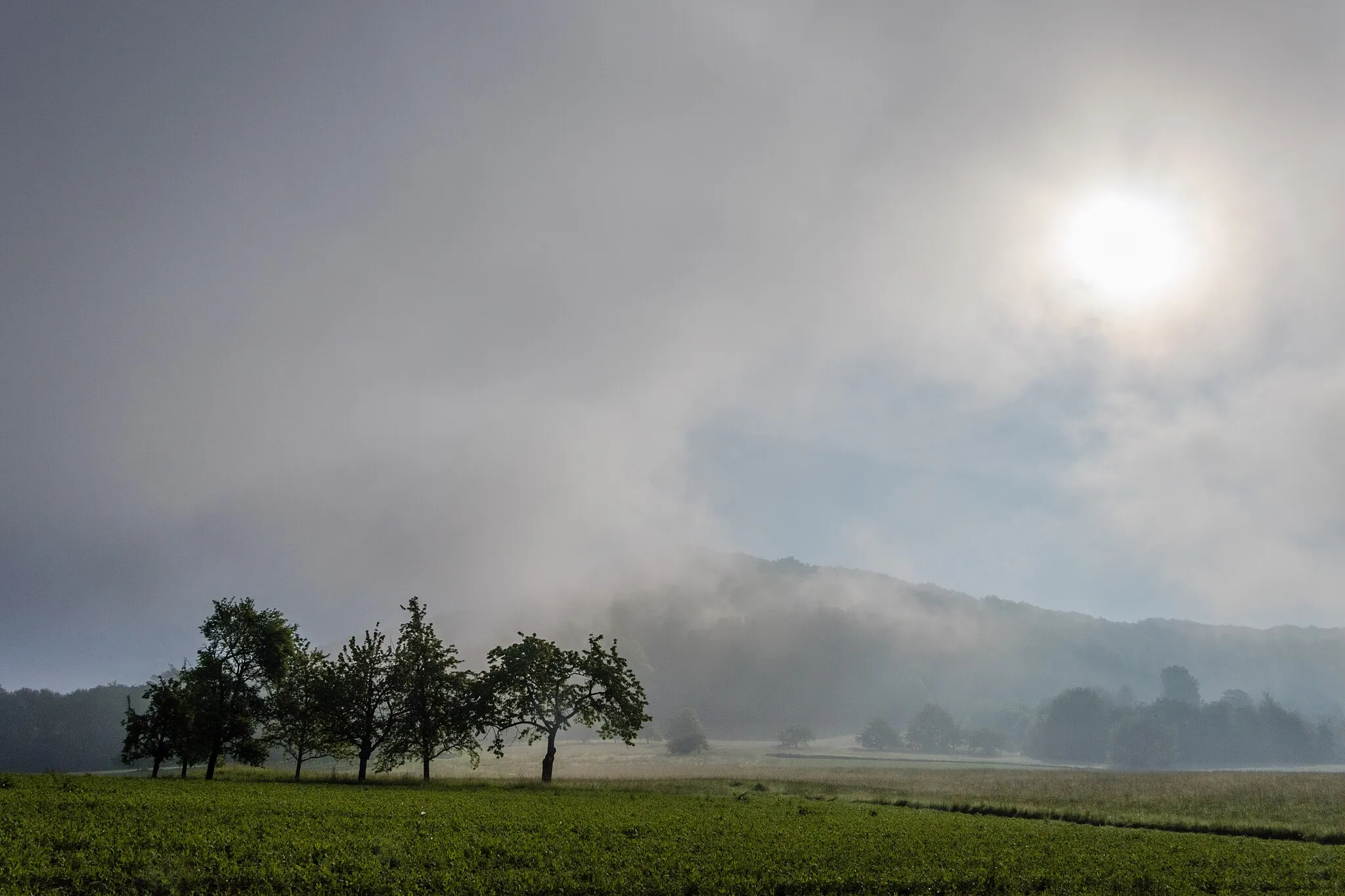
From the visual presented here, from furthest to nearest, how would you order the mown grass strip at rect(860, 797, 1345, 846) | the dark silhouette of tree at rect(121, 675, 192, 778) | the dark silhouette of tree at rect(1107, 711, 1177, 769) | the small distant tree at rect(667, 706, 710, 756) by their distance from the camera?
the small distant tree at rect(667, 706, 710, 756), the dark silhouette of tree at rect(1107, 711, 1177, 769), the dark silhouette of tree at rect(121, 675, 192, 778), the mown grass strip at rect(860, 797, 1345, 846)

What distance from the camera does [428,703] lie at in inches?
2820

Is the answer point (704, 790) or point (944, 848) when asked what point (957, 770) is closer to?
point (704, 790)

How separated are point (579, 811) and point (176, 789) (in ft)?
80.5

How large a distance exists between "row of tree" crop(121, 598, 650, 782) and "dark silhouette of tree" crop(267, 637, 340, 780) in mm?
122

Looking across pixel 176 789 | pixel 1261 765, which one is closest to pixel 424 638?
pixel 176 789

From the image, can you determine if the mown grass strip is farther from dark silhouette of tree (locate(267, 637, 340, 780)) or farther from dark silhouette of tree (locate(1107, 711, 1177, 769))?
dark silhouette of tree (locate(1107, 711, 1177, 769))

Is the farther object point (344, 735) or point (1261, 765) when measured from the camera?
point (1261, 765)

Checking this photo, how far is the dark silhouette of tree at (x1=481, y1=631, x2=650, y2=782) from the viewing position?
72.4m

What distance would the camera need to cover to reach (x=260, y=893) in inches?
751

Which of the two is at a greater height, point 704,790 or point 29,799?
point 29,799

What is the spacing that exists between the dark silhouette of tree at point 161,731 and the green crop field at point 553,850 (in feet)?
71.9

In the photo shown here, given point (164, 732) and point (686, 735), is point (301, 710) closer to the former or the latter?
point (164, 732)

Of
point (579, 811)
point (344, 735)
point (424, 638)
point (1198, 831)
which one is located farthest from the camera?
point (424, 638)

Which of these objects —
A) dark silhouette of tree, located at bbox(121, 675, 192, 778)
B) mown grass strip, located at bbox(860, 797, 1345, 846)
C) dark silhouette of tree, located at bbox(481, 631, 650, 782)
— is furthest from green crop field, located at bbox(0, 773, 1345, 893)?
dark silhouette of tree, located at bbox(481, 631, 650, 782)
